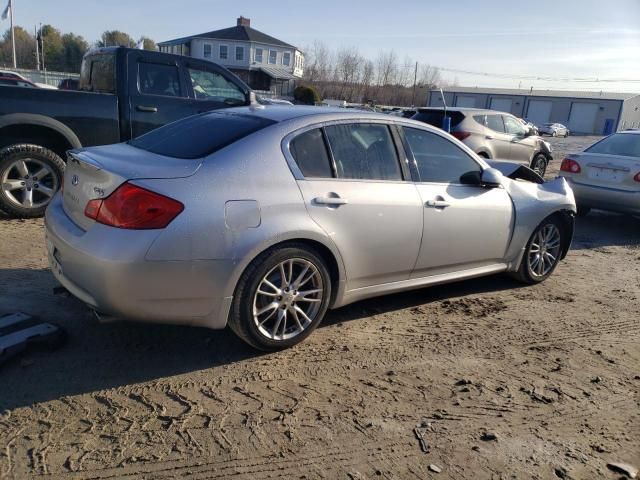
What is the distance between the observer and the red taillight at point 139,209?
3.04 meters

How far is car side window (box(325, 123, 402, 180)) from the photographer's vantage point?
390cm

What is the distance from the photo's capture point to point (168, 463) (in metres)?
2.55

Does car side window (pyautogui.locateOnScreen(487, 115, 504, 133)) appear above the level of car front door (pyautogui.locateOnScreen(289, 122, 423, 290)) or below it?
above

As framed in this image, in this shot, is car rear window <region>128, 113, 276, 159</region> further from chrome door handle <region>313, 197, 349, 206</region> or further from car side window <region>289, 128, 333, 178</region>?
chrome door handle <region>313, 197, 349, 206</region>

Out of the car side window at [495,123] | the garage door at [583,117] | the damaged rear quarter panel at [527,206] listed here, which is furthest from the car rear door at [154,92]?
the garage door at [583,117]

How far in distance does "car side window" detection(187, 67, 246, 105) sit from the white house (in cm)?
5719

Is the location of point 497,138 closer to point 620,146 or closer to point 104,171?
point 620,146

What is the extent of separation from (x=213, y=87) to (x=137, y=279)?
17.3 ft

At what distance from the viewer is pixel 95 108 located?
22.0ft

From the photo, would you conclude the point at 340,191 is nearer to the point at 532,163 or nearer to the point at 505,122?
the point at 505,122

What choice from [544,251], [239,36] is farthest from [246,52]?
[544,251]

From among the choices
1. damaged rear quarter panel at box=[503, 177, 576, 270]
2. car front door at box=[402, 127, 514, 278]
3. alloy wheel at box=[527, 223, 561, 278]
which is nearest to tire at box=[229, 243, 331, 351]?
car front door at box=[402, 127, 514, 278]

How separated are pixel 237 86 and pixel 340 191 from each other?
181 inches

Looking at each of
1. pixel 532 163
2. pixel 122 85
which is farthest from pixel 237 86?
pixel 532 163
